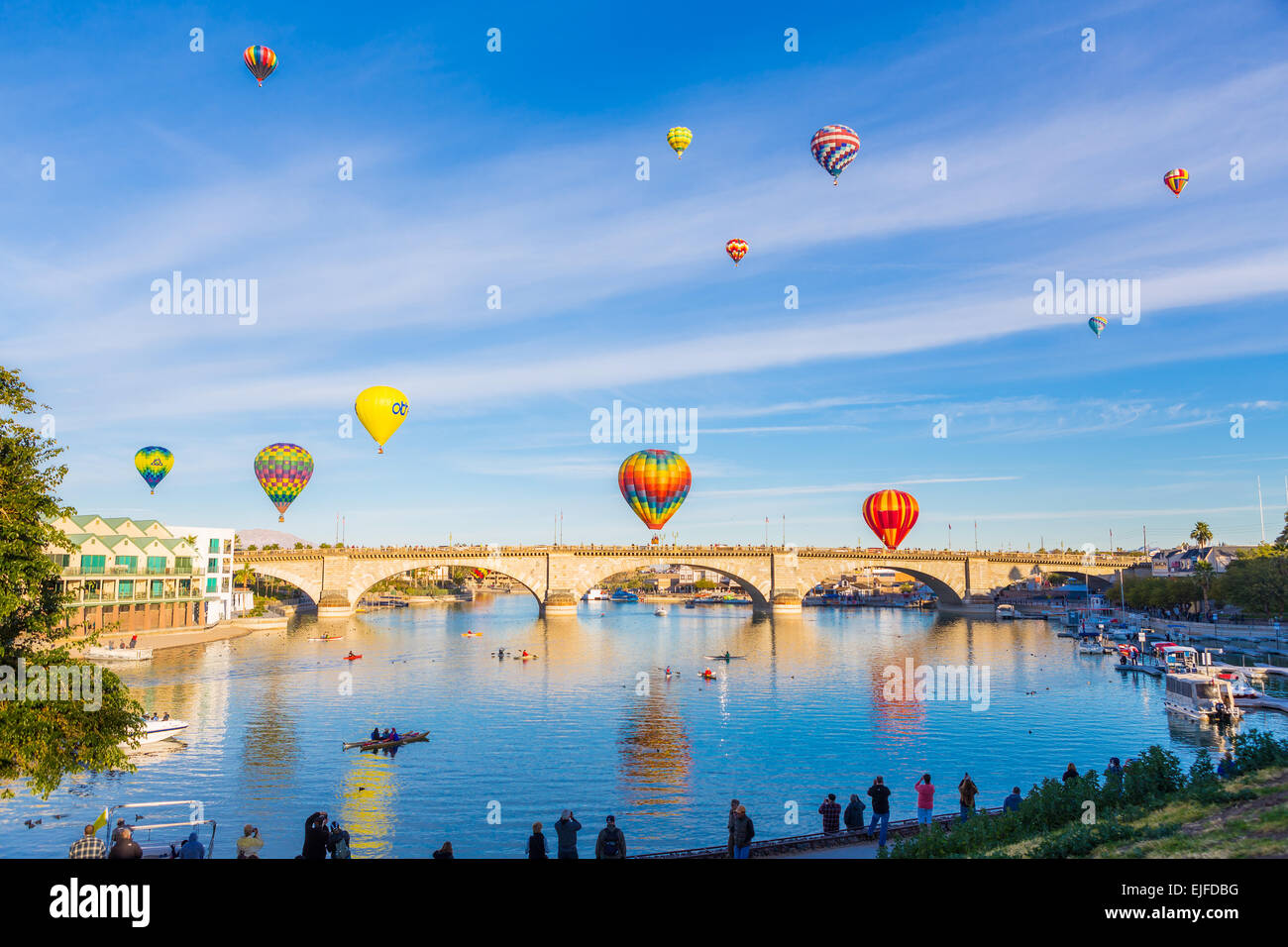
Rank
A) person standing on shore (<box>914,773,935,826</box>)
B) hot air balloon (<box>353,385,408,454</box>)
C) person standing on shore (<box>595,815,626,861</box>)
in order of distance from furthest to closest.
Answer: hot air balloon (<box>353,385,408,454</box>), person standing on shore (<box>914,773,935,826</box>), person standing on shore (<box>595,815,626,861</box>)

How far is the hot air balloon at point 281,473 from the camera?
105562mm

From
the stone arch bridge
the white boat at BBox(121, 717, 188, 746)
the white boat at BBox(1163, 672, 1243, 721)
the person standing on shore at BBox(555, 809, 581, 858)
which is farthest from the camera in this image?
the stone arch bridge

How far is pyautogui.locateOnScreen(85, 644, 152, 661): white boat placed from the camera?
7656 cm

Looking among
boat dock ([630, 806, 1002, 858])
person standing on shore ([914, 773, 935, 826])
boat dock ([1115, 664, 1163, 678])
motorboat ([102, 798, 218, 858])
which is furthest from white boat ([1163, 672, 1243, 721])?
motorboat ([102, 798, 218, 858])

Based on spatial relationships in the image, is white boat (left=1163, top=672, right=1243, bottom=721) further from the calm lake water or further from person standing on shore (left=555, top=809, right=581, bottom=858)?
person standing on shore (left=555, top=809, right=581, bottom=858)

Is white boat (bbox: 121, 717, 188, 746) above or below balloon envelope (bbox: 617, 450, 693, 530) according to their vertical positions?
below

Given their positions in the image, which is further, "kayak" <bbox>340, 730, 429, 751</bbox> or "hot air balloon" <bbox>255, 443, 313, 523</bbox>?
"hot air balloon" <bbox>255, 443, 313, 523</bbox>

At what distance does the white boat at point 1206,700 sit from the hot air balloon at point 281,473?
314 feet

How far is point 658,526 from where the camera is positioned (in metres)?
117

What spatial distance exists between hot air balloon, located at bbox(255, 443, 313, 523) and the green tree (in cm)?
8670

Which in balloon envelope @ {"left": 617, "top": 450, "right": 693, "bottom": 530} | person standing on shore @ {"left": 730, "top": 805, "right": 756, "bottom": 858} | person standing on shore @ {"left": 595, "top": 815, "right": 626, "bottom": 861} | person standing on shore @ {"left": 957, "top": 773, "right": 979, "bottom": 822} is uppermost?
balloon envelope @ {"left": 617, "top": 450, "right": 693, "bottom": 530}

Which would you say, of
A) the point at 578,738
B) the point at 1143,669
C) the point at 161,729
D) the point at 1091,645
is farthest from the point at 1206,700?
the point at 161,729
